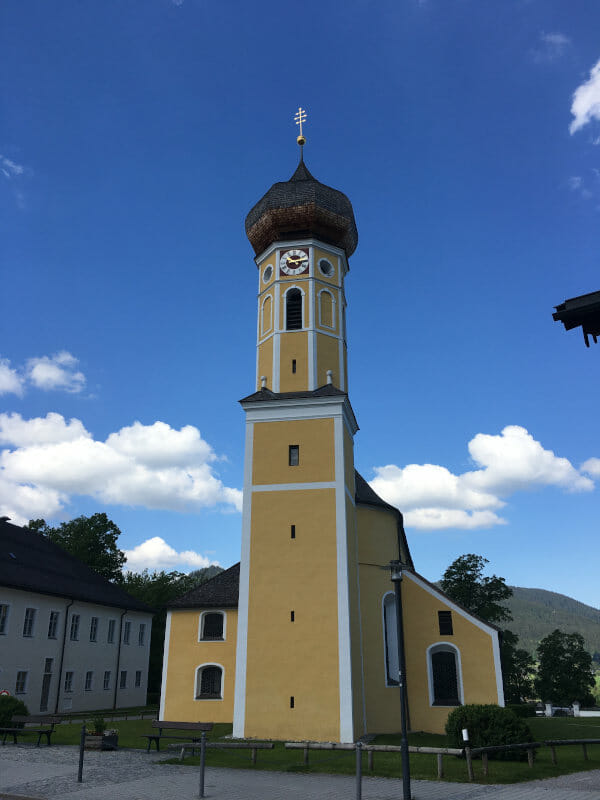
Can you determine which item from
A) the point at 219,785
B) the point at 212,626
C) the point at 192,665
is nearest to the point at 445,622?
the point at 212,626

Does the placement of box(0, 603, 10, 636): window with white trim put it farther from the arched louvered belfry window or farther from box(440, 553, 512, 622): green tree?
Answer: box(440, 553, 512, 622): green tree

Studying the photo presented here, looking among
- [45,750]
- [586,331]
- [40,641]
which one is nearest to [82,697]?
[40,641]

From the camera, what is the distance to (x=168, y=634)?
2534 cm

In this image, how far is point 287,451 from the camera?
22641 mm

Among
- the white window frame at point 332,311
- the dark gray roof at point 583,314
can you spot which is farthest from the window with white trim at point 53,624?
the dark gray roof at point 583,314

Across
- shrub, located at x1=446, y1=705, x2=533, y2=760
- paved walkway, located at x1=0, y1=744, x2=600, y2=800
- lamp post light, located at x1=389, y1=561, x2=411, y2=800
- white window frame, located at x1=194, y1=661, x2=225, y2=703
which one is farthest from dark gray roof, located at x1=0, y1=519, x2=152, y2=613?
lamp post light, located at x1=389, y1=561, x2=411, y2=800

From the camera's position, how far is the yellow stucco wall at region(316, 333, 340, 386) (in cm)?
2412

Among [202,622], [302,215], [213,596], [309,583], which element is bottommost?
[202,622]

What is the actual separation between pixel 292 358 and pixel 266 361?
3.70 feet

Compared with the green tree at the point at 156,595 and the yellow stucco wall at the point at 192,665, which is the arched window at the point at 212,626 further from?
the green tree at the point at 156,595

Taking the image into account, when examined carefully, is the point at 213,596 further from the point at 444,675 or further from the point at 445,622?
the point at 444,675

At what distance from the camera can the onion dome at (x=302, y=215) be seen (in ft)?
85.2

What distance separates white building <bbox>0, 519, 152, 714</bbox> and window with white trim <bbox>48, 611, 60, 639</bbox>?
0.05m

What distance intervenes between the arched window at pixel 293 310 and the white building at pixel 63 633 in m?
16.6
